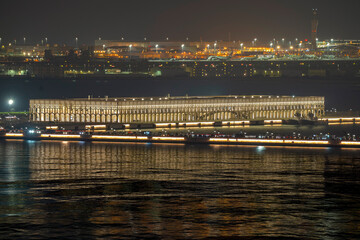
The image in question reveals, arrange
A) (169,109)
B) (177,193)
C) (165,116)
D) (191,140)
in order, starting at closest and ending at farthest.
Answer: (177,193) → (191,140) → (165,116) → (169,109)

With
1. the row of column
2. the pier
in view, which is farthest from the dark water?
the row of column

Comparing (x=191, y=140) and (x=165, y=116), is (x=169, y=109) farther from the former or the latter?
(x=191, y=140)

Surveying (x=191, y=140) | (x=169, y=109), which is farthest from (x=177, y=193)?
(x=169, y=109)

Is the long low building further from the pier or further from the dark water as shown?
the dark water

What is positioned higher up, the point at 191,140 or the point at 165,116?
the point at 165,116

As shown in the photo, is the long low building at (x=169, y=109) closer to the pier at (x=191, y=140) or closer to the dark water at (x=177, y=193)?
the pier at (x=191, y=140)

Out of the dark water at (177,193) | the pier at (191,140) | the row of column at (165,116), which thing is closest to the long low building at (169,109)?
the row of column at (165,116)
